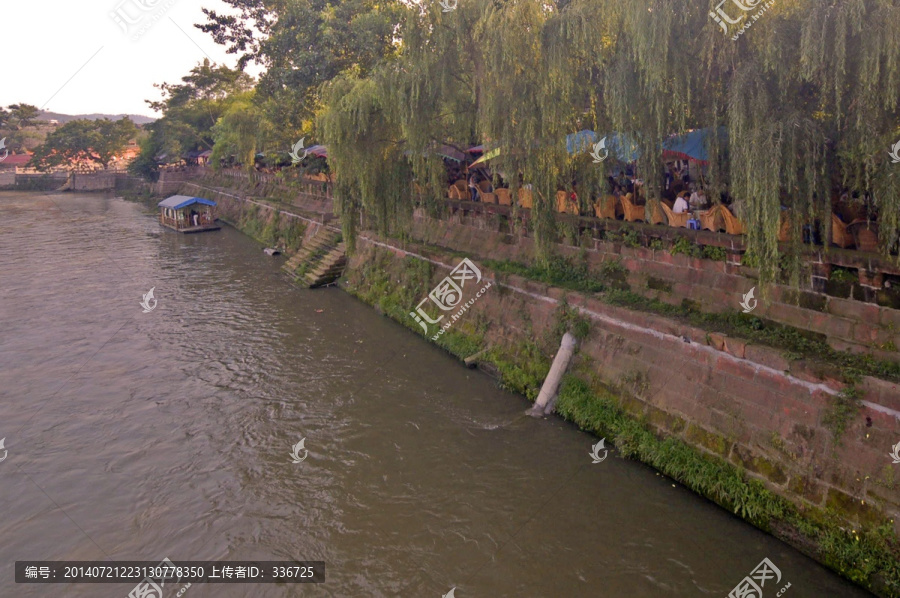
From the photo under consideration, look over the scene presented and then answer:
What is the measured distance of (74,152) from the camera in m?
65.6

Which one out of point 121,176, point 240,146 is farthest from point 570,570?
point 121,176

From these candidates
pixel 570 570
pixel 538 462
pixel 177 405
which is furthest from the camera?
pixel 177 405

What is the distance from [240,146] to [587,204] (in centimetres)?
2865

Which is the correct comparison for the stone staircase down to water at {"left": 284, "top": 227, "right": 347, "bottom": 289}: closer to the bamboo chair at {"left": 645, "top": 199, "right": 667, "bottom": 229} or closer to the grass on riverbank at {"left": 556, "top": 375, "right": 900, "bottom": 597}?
the grass on riverbank at {"left": 556, "top": 375, "right": 900, "bottom": 597}

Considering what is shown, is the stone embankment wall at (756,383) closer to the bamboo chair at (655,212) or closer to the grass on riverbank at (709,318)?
the grass on riverbank at (709,318)

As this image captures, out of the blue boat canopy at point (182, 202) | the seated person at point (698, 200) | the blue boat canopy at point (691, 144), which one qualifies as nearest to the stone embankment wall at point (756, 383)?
the seated person at point (698, 200)

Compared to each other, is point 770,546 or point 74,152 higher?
point 74,152

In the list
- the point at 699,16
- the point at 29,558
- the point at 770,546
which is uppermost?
the point at 699,16

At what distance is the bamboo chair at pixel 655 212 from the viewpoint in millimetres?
11633

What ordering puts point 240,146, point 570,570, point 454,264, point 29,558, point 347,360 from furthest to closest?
point 240,146
point 454,264
point 347,360
point 29,558
point 570,570

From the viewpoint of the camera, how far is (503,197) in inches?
625

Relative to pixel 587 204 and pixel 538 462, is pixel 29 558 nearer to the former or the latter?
pixel 538 462

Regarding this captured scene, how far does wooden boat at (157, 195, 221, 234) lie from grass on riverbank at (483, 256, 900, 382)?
25.9m

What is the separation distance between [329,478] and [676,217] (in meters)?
7.97
